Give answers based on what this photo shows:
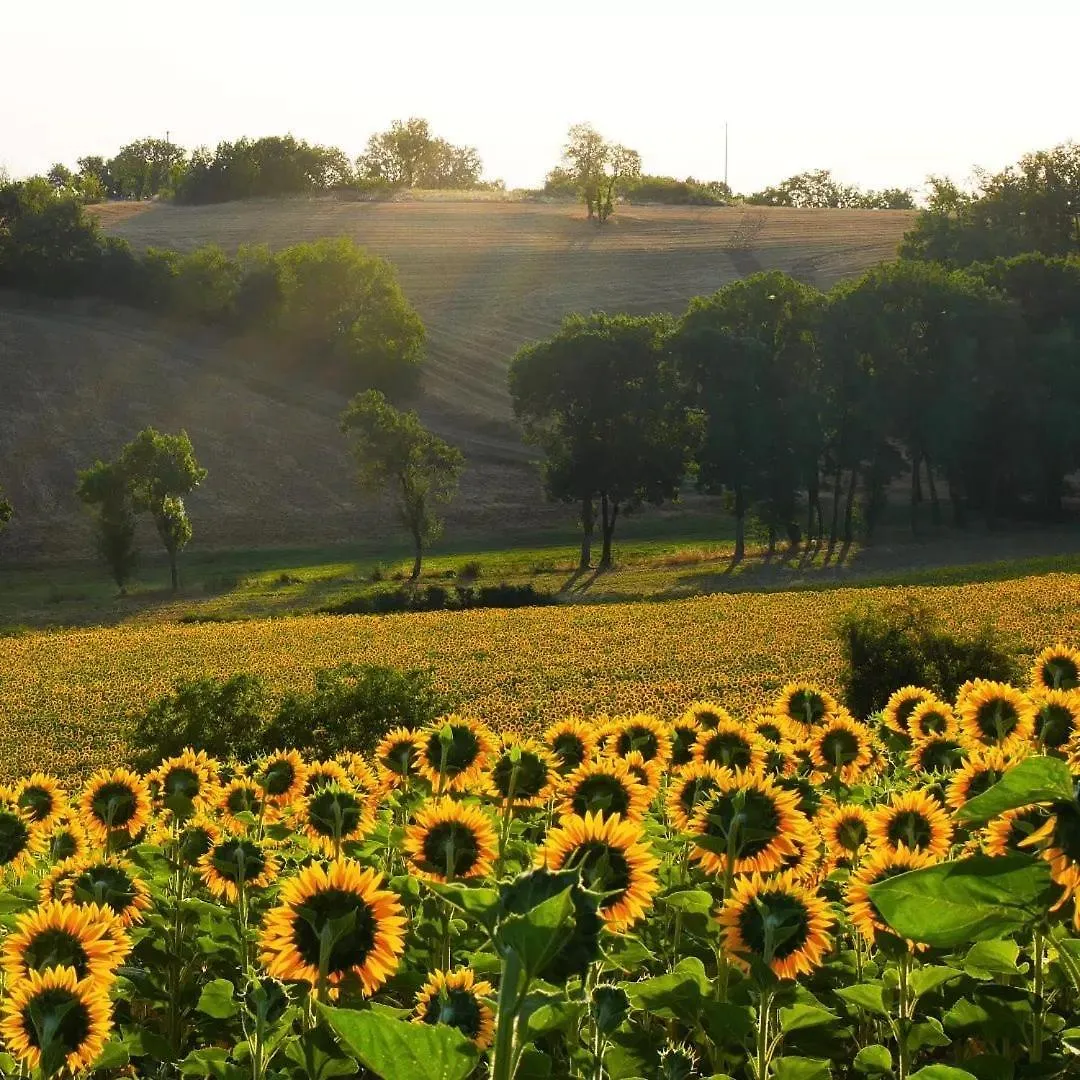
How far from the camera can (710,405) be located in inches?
1951

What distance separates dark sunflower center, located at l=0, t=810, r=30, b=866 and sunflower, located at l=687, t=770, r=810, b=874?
190cm

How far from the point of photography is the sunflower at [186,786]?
4.43 metres

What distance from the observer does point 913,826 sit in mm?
2994

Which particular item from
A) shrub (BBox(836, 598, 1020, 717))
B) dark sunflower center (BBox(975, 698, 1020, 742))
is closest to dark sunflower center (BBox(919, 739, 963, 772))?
dark sunflower center (BBox(975, 698, 1020, 742))

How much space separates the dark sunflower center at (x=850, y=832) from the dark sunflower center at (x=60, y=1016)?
188 centimetres

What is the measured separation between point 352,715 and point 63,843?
412 inches

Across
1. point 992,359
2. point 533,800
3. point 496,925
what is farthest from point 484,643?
point 992,359

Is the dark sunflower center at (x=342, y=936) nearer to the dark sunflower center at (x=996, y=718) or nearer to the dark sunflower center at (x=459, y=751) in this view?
the dark sunflower center at (x=459, y=751)

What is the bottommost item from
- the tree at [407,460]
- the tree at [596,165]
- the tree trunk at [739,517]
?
the tree trunk at [739,517]

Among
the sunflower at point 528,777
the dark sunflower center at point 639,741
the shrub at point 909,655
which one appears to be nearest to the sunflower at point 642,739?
the dark sunflower center at point 639,741

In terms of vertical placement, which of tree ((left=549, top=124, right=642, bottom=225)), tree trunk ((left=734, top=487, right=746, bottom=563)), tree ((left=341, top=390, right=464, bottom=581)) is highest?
tree ((left=549, top=124, right=642, bottom=225))

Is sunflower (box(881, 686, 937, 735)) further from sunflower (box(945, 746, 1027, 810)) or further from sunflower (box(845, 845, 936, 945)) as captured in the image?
sunflower (box(845, 845, 936, 945))

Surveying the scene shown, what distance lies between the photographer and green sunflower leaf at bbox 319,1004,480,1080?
1.29 meters

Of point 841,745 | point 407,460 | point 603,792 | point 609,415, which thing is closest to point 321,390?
point 407,460
